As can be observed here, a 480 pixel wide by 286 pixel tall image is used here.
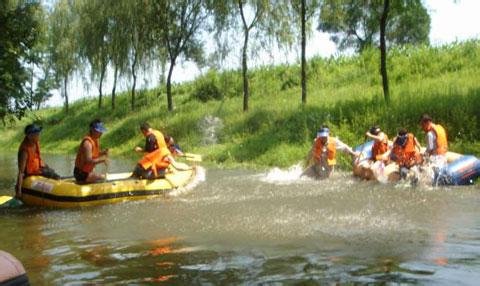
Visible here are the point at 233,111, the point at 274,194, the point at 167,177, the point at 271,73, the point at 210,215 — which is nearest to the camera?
the point at 210,215

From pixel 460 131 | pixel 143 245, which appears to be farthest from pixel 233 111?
pixel 143 245

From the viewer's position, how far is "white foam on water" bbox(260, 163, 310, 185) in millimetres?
12870

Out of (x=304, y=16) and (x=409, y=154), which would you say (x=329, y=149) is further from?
(x=304, y=16)

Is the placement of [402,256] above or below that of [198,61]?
below

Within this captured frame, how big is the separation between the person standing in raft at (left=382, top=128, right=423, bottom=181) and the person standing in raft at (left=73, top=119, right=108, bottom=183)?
19.3ft

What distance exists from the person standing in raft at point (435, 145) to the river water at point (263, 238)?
641mm

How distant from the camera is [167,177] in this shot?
11891 millimetres

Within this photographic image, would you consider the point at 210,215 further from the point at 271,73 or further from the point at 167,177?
the point at 271,73

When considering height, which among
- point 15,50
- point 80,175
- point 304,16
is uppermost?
point 304,16

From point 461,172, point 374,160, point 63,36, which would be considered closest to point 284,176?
point 374,160

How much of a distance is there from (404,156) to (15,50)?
8943 millimetres

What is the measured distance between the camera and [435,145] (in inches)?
441

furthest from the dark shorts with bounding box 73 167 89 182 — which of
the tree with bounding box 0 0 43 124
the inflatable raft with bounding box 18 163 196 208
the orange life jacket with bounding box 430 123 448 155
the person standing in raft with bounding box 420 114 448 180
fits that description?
the orange life jacket with bounding box 430 123 448 155

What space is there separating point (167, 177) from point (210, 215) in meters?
3.11
